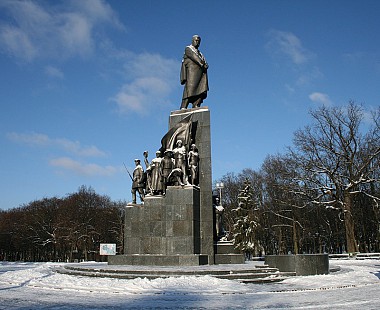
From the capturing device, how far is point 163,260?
1541 cm

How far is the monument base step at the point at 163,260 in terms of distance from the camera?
1506cm

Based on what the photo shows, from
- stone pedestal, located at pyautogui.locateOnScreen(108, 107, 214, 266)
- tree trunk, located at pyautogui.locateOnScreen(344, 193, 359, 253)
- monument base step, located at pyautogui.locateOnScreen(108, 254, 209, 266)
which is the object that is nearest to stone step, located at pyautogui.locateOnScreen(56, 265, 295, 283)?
monument base step, located at pyautogui.locateOnScreen(108, 254, 209, 266)

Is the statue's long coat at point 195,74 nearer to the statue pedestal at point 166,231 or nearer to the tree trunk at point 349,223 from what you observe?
the statue pedestal at point 166,231

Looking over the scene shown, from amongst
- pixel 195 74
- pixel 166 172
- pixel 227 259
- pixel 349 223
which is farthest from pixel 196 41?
pixel 349 223

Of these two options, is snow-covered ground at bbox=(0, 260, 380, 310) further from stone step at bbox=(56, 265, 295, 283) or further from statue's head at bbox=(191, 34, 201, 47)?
statue's head at bbox=(191, 34, 201, 47)

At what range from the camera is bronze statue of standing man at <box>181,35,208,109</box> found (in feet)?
64.4

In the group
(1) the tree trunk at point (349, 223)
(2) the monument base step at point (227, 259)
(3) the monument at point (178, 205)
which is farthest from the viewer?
(1) the tree trunk at point (349, 223)

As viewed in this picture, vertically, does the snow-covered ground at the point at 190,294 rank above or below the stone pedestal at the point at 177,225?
below

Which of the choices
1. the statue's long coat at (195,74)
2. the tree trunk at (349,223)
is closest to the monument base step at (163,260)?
the statue's long coat at (195,74)

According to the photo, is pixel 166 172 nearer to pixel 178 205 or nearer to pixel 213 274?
pixel 178 205

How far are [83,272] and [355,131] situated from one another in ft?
88.0

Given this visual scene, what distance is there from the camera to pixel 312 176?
3403 centimetres

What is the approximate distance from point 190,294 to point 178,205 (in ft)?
23.3

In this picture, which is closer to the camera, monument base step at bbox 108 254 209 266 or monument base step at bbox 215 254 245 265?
monument base step at bbox 108 254 209 266
